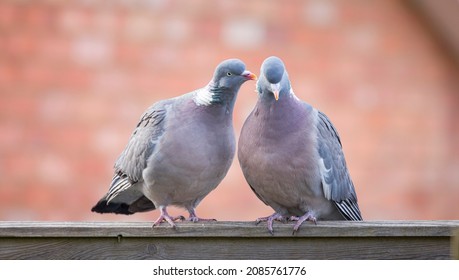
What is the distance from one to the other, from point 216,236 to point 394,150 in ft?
10.2

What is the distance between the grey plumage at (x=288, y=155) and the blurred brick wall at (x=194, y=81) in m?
2.09

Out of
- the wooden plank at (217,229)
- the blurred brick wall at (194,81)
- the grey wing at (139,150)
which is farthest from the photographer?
the blurred brick wall at (194,81)

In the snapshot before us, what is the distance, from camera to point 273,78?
3.40m

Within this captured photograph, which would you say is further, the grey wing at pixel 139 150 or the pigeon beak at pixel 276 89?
the grey wing at pixel 139 150

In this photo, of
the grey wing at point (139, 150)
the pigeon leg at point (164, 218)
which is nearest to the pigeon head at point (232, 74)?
the grey wing at point (139, 150)

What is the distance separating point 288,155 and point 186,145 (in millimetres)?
395

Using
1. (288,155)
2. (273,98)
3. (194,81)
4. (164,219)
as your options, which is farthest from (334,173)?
(194,81)

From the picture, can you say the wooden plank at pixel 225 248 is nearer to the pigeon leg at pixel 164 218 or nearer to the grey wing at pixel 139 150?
the pigeon leg at pixel 164 218

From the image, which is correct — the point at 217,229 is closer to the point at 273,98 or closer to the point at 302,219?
the point at 302,219

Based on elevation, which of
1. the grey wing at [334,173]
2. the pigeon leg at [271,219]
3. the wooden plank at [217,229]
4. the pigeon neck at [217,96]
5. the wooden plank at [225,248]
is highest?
the pigeon neck at [217,96]

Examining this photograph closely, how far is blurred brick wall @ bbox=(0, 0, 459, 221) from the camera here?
5.77 meters

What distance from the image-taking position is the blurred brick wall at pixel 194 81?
577 cm

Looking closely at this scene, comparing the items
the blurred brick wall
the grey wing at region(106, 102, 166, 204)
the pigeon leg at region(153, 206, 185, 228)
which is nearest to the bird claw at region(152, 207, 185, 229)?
the pigeon leg at region(153, 206, 185, 228)

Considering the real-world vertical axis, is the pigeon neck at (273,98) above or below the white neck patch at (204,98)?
below
